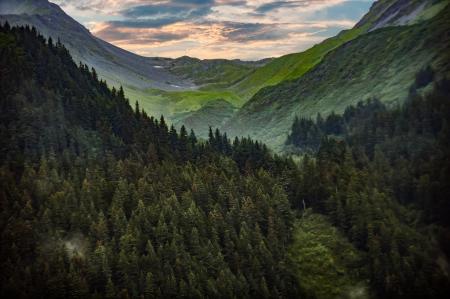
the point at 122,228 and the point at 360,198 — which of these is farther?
the point at 360,198

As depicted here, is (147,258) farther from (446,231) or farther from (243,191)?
(446,231)

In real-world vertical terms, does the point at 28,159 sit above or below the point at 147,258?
above

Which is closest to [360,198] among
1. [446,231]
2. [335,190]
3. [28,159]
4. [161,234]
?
[335,190]

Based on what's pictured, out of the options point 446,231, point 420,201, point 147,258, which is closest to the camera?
point 147,258

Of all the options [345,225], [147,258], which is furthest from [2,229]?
[345,225]

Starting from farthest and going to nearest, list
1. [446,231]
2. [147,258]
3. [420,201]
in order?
[420,201], [446,231], [147,258]

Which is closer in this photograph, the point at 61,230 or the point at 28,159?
the point at 61,230

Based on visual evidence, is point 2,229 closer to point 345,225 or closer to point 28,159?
point 28,159

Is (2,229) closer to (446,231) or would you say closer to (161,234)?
(161,234)

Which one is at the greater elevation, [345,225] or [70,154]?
[70,154]
